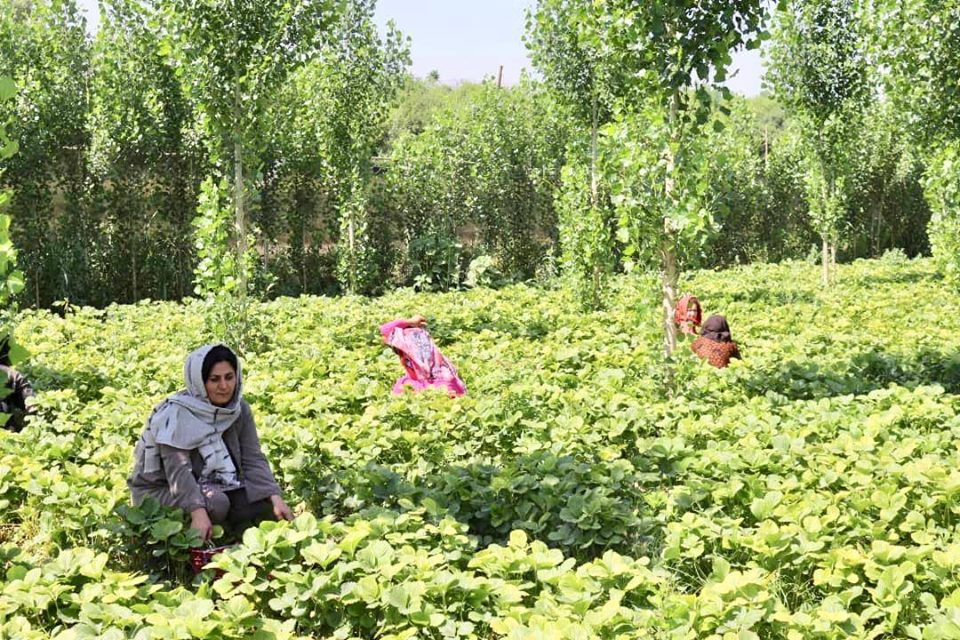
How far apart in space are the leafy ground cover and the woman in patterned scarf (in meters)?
0.26

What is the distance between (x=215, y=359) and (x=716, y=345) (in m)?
5.35

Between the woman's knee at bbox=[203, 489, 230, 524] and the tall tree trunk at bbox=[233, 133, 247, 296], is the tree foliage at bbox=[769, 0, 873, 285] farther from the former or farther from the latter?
the woman's knee at bbox=[203, 489, 230, 524]

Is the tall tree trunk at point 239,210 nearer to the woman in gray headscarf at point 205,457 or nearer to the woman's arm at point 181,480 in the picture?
the woman in gray headscarf at point 205,457

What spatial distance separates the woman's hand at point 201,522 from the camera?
12.9 ft

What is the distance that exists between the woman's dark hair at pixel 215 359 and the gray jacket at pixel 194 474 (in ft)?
1.15

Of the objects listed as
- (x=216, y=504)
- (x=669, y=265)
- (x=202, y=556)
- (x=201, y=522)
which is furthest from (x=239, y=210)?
(x=202, y=556)

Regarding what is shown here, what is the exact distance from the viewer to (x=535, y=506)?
180 inches

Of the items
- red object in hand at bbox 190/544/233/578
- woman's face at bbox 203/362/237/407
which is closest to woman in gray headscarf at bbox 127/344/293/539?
woman's face at bbox 203/362/237/407

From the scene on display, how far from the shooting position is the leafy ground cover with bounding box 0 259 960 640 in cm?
324

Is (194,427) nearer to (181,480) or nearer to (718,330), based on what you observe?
(181,480)

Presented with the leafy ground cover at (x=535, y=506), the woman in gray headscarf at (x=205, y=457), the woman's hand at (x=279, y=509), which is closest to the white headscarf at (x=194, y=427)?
the woman in gray headscarf at (x=205, y=457)

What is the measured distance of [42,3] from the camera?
1684 cm

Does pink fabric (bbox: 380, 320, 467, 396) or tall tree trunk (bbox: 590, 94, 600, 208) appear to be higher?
tall tree trunk (bbox: 590, 94, 600, 208)

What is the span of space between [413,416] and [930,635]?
12.2 feet
